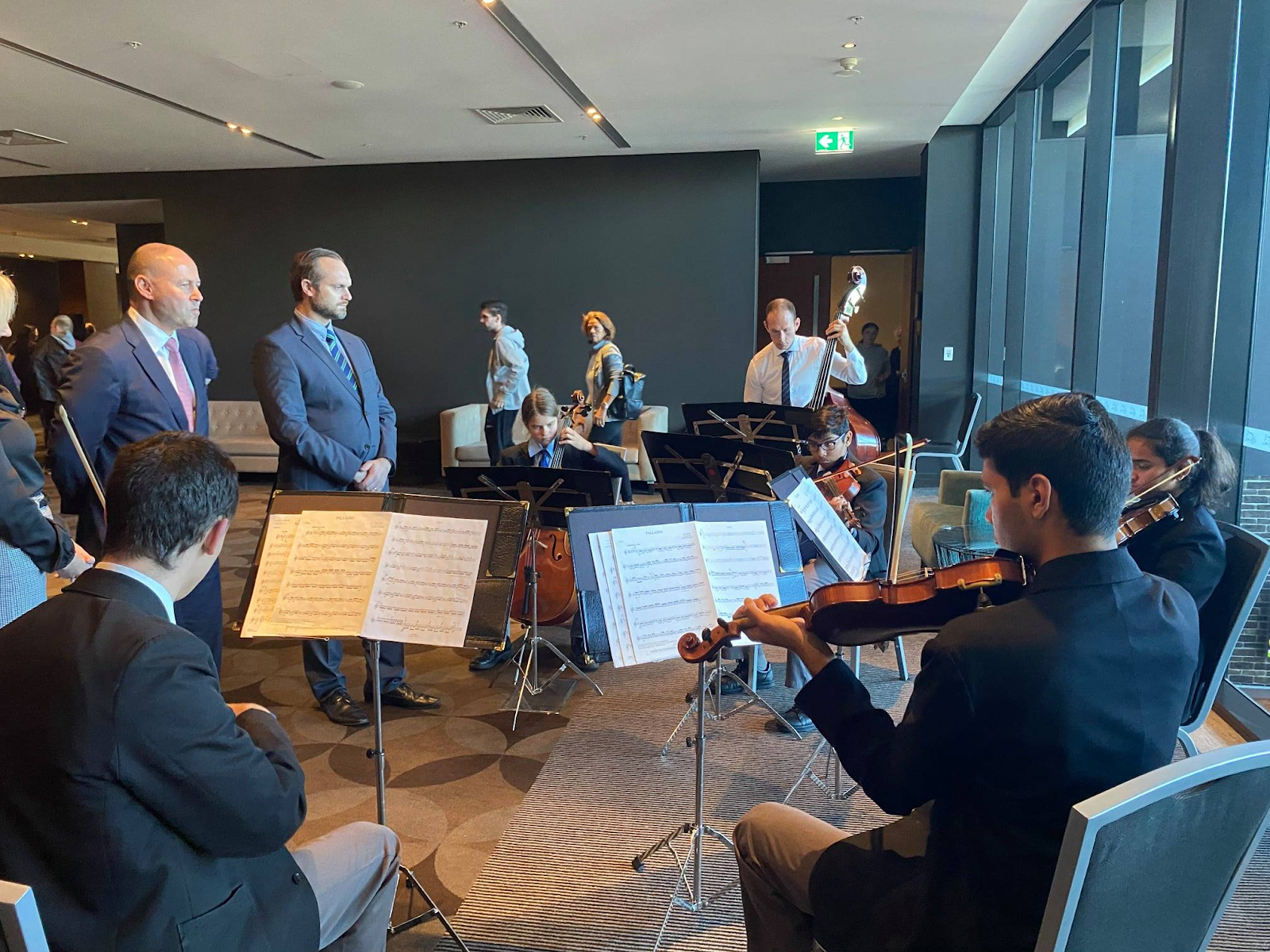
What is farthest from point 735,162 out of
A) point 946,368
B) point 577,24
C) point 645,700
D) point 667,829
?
point 667,829

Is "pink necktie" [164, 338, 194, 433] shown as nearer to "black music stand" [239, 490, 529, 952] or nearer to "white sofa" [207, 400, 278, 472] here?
"black music stand" [239, 490, 529, 952]

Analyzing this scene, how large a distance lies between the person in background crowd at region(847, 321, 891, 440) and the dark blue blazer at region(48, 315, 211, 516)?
7558 millimetres

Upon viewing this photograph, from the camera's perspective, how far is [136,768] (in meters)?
1.05

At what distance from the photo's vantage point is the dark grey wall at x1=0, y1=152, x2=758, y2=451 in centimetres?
781

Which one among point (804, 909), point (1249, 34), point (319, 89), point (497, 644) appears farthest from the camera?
point (319, 89)

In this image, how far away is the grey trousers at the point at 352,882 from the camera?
1.46 meters

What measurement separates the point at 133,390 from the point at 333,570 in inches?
42.2

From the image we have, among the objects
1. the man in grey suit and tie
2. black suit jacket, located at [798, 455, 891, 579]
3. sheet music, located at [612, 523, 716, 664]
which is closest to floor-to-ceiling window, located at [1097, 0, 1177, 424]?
black suit jacket, located at [798, 455, 891, 579]

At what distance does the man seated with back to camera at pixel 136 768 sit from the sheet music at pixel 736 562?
1060 millimetres

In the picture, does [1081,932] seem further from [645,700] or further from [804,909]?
[645,700]

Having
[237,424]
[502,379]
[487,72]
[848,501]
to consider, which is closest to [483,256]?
[502,379]

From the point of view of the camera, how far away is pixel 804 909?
148cm

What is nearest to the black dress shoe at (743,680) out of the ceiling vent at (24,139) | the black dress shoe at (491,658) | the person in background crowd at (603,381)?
the black dress shoe at (491,658)

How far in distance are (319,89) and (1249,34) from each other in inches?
193
